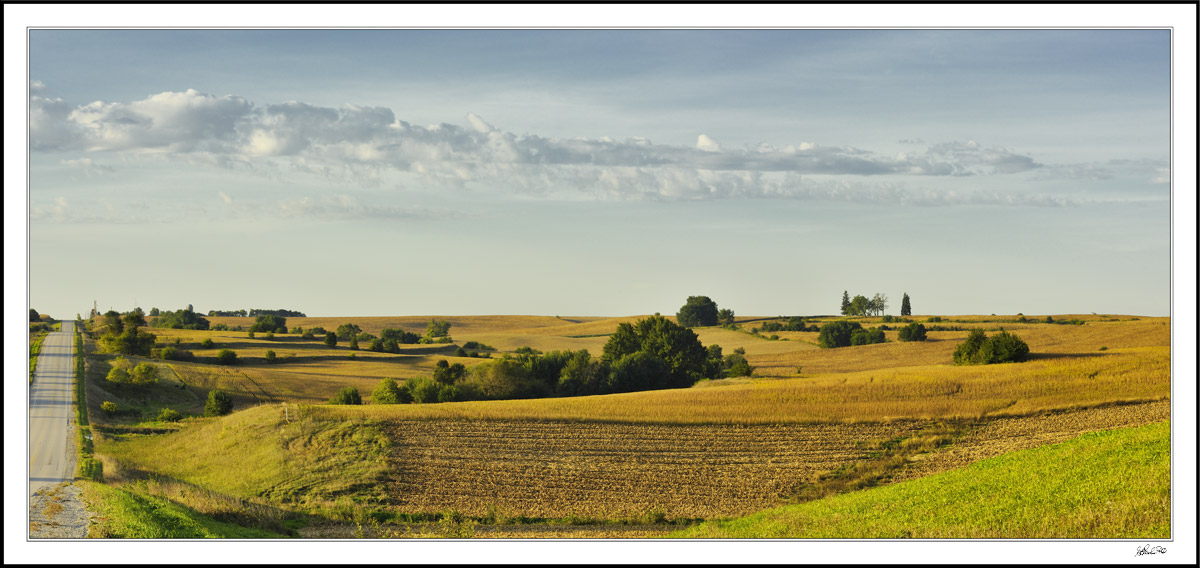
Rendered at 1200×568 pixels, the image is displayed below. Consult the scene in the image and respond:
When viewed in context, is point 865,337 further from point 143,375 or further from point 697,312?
point 143,375

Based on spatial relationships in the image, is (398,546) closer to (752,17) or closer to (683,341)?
(752,17)

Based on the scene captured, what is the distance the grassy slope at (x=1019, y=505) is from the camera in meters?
17.7

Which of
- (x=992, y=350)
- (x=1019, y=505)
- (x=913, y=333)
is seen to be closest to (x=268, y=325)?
(x=913, y=333)

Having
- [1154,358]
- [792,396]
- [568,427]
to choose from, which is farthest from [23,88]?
[1154,358]

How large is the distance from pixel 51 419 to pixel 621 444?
2714 cm

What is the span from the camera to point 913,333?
9306cm

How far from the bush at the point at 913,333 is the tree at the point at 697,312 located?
45.3 metres

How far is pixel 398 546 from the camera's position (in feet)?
54.4

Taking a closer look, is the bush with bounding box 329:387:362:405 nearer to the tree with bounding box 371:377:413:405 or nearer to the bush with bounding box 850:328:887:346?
the tree with bounding box 371:377:413:405

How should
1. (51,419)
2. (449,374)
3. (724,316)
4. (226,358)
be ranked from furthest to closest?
(724,316) → (226,358) → (449,374) → (51,419)

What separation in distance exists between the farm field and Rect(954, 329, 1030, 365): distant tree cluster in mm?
2025

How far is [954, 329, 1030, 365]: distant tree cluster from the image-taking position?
5431 centimetres

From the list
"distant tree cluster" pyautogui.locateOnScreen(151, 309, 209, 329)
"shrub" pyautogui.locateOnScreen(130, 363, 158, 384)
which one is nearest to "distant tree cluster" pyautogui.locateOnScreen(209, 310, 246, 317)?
"distant tree cluster" pyautogui.locateOnScreen(151, 309, 209, 329)

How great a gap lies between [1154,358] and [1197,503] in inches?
1379
